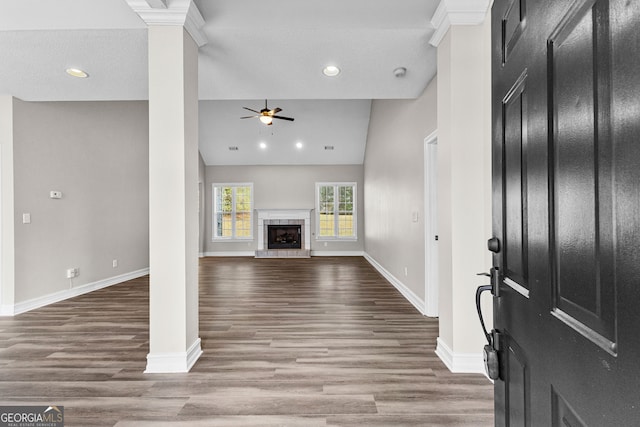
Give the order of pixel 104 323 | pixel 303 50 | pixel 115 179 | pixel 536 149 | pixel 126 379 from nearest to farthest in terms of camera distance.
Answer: pixel 536 149
pixel 126 379
pixel 303 50
pixel 104 323
pixel 115 179

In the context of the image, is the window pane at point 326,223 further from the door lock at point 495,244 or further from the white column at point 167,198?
the door lock at point 495,244

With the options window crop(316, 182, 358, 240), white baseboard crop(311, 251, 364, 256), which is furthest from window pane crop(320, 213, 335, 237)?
white baseboard crop(311, 251, 364, 256)

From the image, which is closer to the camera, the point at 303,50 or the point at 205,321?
the point at 303,50

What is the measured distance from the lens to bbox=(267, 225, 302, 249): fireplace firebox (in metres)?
10.3

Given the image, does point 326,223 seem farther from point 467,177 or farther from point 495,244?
point 495,244

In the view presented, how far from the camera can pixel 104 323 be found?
3.76 metres

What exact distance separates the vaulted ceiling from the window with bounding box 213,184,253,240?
20.3 ft

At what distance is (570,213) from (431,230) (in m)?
3.40

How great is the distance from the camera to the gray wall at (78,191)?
14.1 ft

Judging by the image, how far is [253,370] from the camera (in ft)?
8.46

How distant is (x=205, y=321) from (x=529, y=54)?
3.79m

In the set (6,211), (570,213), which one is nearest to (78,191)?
(6,211)

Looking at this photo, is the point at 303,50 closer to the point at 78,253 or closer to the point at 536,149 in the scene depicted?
the point at 536,149

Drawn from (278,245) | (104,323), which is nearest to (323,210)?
(278,245)
